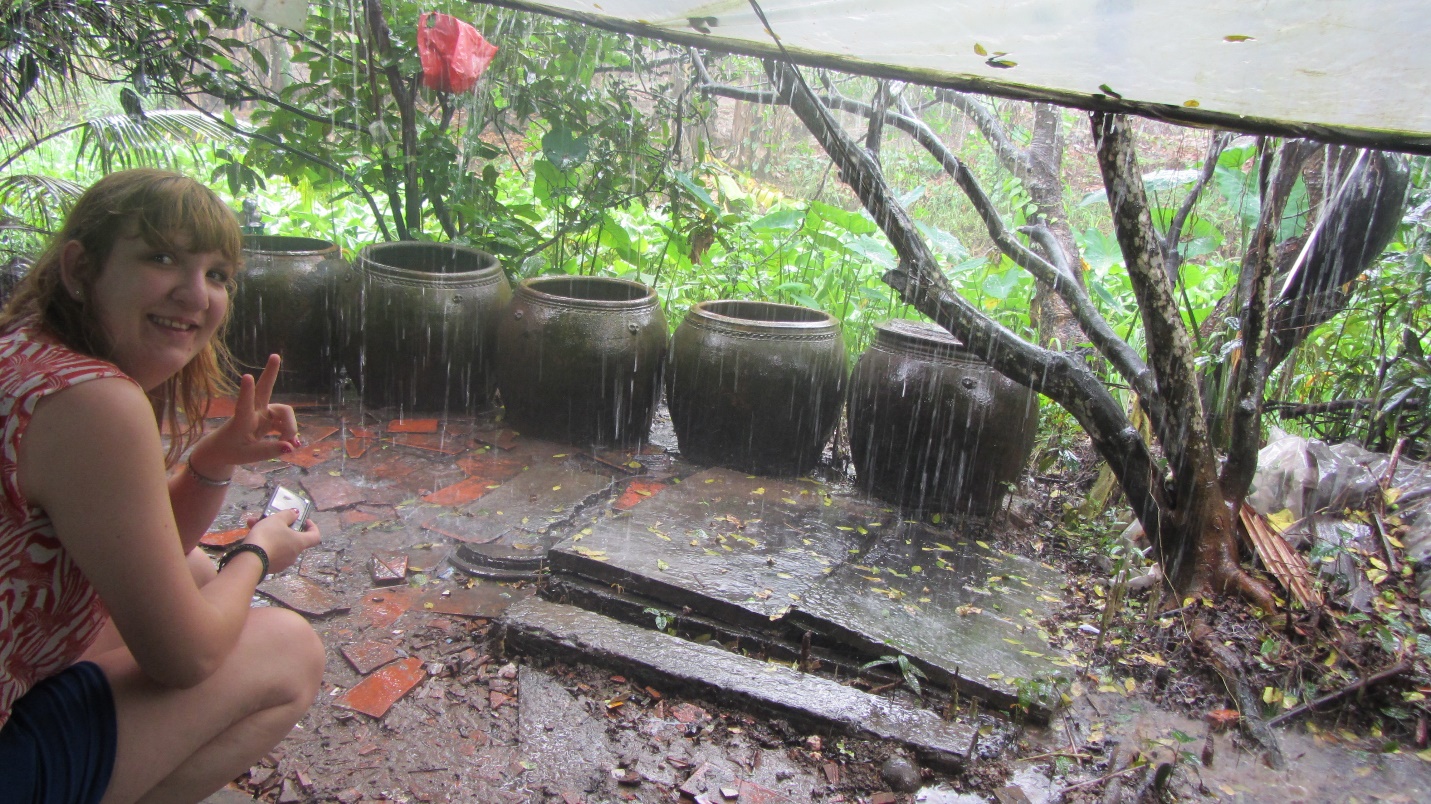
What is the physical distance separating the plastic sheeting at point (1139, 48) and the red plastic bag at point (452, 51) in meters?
1.62

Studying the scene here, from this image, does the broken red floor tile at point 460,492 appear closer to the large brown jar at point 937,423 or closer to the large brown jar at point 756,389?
the large brown jar at point 756,389

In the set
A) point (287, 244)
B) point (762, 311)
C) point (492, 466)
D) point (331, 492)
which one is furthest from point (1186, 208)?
point (287, 244)

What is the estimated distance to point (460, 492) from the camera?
407cm

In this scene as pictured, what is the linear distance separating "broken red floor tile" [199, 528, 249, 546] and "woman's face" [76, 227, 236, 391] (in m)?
2.13

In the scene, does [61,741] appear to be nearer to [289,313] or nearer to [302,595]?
[302,595]

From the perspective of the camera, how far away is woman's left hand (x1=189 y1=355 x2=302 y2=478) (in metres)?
1.74

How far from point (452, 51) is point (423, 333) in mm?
1483

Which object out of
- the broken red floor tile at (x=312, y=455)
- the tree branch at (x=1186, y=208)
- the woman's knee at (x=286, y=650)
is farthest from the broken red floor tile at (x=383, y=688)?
the tree branch at (x=1186, y=208)

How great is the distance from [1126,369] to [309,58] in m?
4.89

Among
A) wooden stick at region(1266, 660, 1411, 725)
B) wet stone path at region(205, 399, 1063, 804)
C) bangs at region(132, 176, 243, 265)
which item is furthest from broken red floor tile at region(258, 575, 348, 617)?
wooden stick at region(1266, 660, 1411, 725)

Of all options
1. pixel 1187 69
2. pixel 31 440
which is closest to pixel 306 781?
pixel 31 440

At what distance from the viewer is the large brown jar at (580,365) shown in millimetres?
4559

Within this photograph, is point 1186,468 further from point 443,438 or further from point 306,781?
point 443,438

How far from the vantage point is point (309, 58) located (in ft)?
17.3
